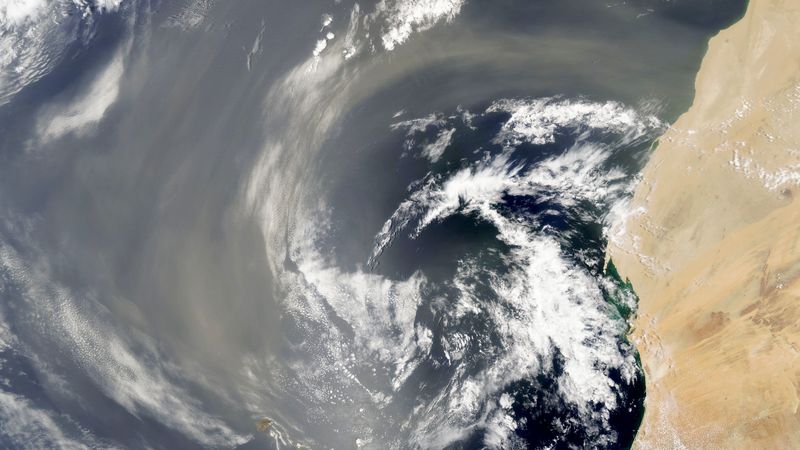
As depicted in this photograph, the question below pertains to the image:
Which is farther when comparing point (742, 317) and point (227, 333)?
point (227, 333)

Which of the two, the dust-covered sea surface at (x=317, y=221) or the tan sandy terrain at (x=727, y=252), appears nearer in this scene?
the tan sandy terrain at (x=727, y=252)

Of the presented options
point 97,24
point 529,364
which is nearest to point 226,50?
point 97,24

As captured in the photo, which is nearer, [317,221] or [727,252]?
[727,252]

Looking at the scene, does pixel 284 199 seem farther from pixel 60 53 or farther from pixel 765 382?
pixel 765 382

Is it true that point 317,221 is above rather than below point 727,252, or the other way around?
above
